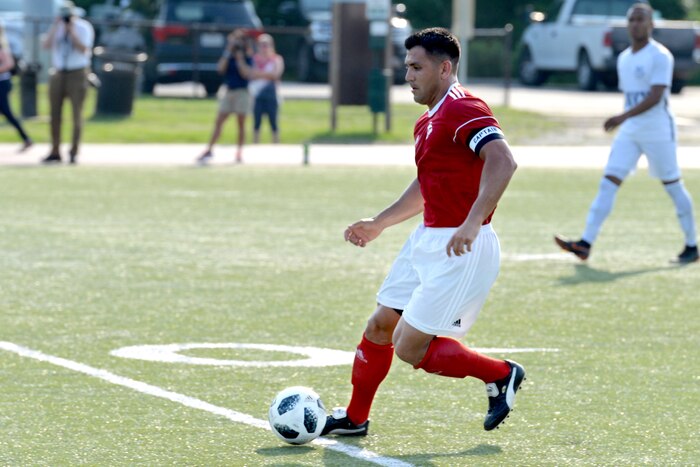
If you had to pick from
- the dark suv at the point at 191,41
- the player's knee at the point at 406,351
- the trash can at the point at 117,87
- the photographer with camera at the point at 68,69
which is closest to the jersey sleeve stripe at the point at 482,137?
the player's knee at the point at 406,351

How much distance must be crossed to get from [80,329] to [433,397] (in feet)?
8.46

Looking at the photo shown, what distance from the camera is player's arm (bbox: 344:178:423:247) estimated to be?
6.38 meters

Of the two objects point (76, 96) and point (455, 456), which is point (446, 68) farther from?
point (76, 96)

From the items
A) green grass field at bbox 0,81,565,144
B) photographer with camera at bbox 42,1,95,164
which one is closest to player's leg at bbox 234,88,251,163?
photographer with camera at bbox 42,1,95,164

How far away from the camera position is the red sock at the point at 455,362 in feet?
20.0

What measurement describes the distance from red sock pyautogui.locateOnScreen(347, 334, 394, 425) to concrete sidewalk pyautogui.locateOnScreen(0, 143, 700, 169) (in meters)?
13.6

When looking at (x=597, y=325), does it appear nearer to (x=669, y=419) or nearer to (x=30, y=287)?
(x=669, y=419)

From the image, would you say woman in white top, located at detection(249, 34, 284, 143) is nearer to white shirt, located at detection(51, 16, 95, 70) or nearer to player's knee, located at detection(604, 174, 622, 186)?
white shirt, located at detection(51, 16, 95, 70)

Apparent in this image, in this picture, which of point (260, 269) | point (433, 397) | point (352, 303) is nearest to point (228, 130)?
point (260, 269)

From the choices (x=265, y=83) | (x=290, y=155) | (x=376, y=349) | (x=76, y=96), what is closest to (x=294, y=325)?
(x=376, y=349)

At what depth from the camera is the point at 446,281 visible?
5.93m

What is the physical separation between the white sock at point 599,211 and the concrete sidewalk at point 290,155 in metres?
8.73

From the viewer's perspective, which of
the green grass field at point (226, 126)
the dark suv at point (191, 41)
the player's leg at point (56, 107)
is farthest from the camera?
the dark suv at point (191, 41)

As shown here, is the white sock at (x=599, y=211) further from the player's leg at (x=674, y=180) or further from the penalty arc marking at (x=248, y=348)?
the penalty arc marking at (x=248, y=348)
